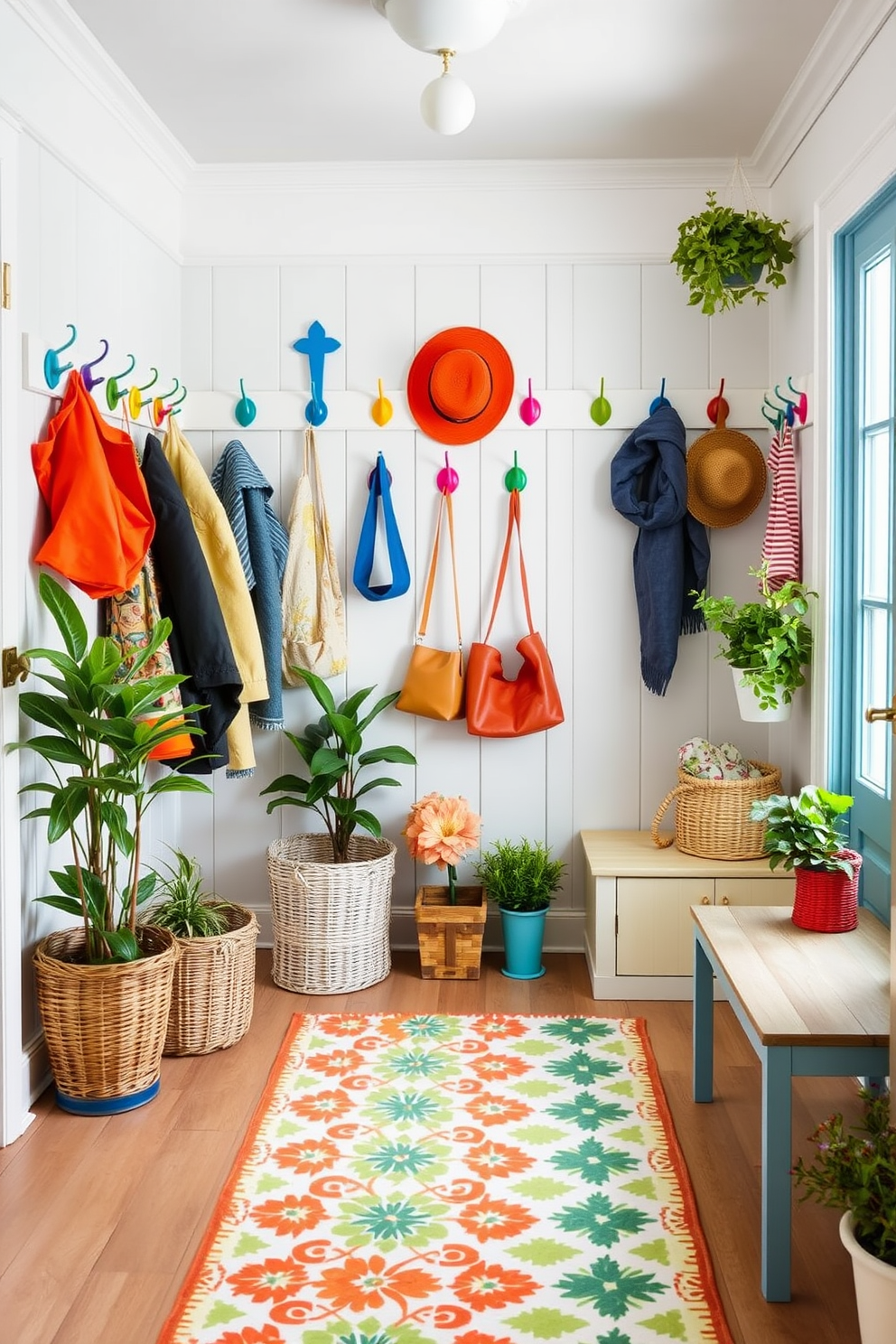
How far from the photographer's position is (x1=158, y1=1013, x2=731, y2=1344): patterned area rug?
1.98 m

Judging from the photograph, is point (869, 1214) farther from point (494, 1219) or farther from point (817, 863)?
point (817, 863)

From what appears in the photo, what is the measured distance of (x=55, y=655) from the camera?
102 inches

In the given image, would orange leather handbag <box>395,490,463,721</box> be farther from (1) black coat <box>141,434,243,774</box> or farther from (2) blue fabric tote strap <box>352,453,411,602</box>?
(1) black coat <box>141,434,243,774</box>

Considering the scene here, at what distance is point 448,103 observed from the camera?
104 inches

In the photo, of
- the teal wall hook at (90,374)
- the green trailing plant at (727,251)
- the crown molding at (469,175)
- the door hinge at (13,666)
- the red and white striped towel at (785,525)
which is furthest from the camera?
the crown molding at (469,175)

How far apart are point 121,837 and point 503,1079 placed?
110cm

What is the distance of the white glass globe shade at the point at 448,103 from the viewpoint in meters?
2.64

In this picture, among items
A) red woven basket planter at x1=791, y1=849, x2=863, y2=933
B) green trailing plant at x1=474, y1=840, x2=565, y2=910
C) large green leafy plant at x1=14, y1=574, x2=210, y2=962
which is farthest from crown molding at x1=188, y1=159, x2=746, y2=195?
red woven basket planter at x1=791, y1=849, x2=863, y2=933

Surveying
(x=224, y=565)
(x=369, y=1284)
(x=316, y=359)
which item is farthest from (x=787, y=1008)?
(x=316, y=359)

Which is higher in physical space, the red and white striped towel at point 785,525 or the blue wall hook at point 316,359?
the blue wall hook at point 316,359

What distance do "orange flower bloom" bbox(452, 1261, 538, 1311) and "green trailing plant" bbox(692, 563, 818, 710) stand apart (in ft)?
5.43

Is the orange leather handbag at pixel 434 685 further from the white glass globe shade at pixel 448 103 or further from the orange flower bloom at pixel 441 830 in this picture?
the white glass globe shade at pixel 448 103

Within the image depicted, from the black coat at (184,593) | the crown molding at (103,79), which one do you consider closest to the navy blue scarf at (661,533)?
the black coat at (184,593)

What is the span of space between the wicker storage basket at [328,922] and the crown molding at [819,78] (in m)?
2.35
